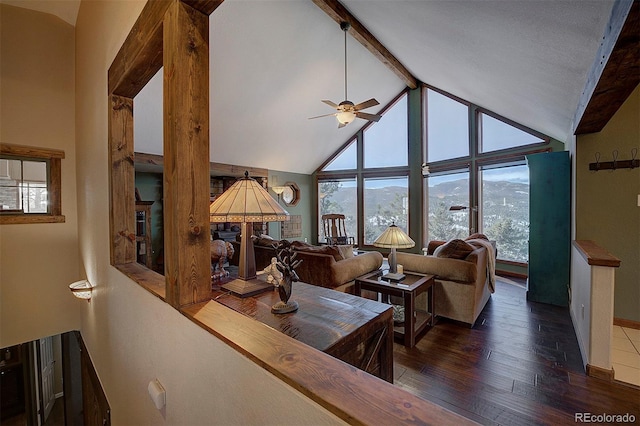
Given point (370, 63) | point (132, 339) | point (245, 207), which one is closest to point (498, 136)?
point (370, 63)

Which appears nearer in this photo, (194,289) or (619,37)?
(194,289)

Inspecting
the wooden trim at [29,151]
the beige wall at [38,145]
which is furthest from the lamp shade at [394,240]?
the wooden trim at [29,151]

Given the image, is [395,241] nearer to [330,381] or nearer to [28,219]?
[330,381]

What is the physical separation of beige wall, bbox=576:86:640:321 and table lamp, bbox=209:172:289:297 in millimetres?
3672

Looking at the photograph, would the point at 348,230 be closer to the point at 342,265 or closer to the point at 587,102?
the point at 342,265

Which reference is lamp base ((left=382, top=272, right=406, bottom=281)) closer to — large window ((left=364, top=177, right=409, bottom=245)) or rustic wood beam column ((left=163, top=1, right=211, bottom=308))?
rustic wood beam column ((left=163, top=1, right=211, bottom=308))

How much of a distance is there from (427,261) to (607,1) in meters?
2.50

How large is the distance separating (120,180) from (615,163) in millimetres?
4791

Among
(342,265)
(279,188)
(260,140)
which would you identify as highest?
(260,140)

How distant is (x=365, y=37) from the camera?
4.67 meters

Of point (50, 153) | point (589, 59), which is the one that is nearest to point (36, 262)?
point (50, 153)

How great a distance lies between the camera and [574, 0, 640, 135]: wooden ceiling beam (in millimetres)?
1363

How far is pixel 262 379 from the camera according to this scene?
754 mm

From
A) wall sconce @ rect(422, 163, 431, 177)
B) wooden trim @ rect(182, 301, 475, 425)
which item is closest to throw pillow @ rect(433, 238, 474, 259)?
wooden trim @ rect(182, 301, 475, 425)
